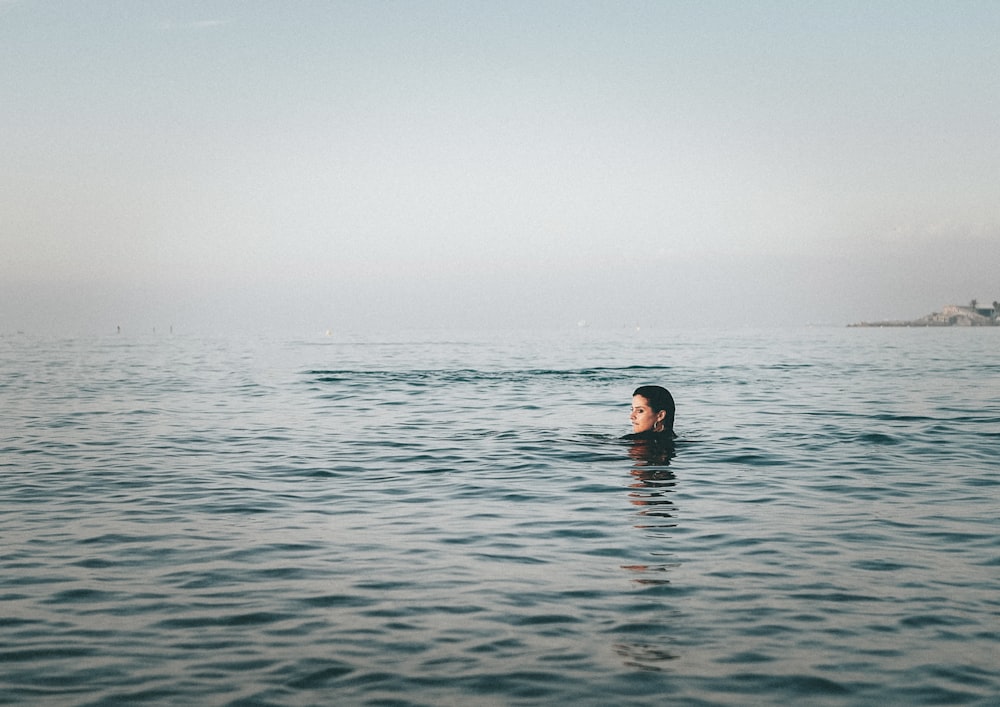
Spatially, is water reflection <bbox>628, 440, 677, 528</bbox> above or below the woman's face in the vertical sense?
below

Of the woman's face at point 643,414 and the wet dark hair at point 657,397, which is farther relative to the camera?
the woman's face at point 643,414

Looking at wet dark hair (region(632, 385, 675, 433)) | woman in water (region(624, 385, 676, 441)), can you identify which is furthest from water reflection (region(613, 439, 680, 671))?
wet dark hair (region(632, 385, 675, 433))

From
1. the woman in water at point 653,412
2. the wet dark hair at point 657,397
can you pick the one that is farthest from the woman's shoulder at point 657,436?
the wet dark hair at point 657,397

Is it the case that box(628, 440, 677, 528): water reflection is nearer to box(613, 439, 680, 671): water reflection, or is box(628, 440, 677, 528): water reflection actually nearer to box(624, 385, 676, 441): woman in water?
box(613, 439, 680, 671): water reflection

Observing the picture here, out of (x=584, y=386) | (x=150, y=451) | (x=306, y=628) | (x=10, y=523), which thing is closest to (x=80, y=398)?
(x=150, y=451)

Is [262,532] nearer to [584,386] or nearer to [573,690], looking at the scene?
[573,690]

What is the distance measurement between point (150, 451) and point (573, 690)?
1465 centimetres

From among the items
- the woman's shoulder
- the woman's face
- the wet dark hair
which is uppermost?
the wet dark hair

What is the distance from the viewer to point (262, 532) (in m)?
10.8

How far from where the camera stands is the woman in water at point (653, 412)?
17.5 metres

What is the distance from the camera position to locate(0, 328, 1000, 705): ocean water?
20.4ft

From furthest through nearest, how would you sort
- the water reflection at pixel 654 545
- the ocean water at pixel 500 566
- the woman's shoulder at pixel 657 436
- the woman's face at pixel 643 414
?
the woman's shoulder at pixel 657 436
the woman's face at pixel 643 414
the water reflection at pixel 654 545
the ocean water at pixel 500 566

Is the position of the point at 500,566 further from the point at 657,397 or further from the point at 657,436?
the point at 657,436

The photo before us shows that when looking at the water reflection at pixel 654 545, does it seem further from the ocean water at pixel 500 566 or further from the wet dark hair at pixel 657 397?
the wet dark hair at pixel 657 397
